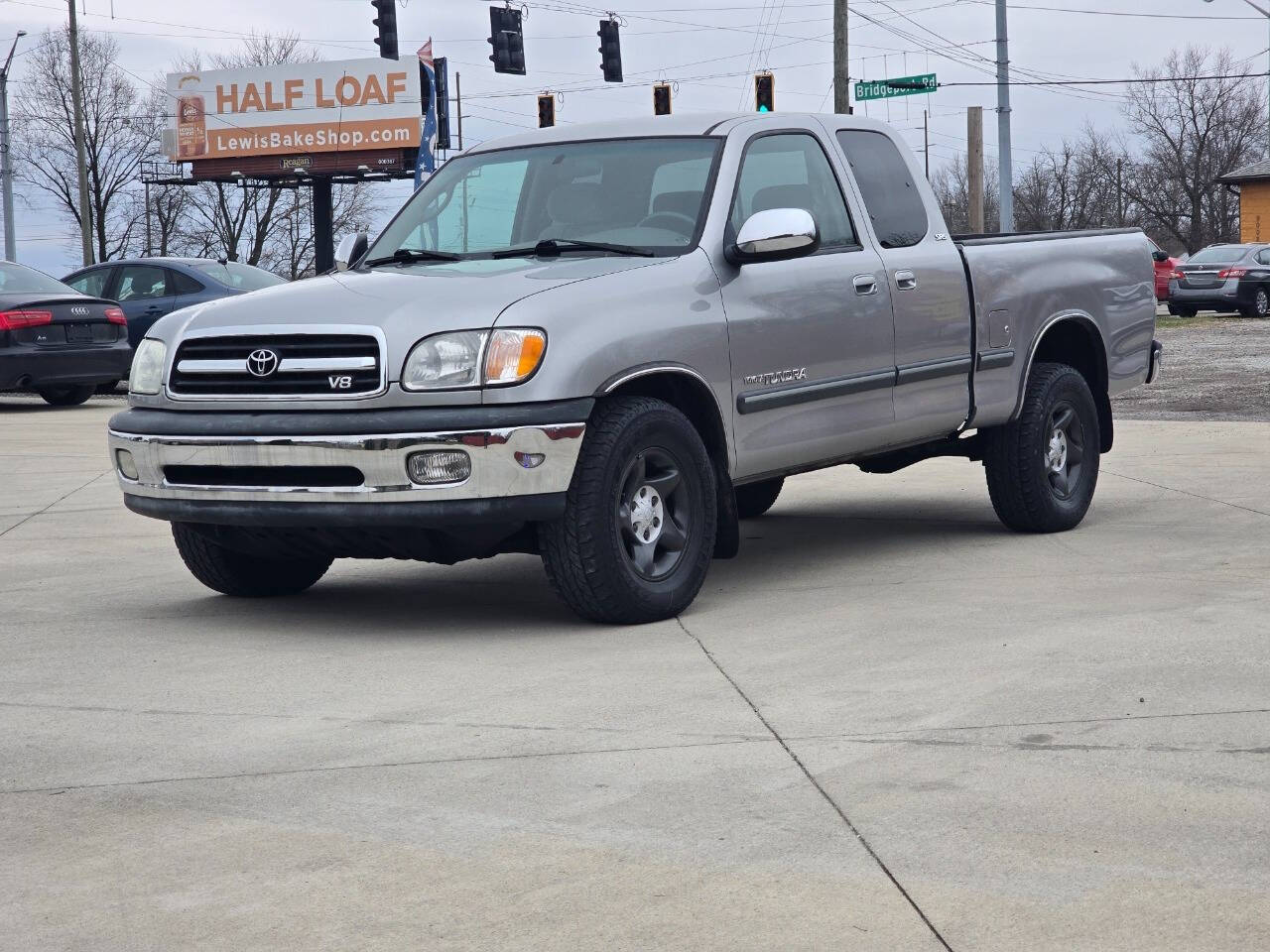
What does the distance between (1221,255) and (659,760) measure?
31.7 meters

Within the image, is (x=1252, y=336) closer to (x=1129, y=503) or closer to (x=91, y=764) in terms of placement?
(x=1129, y=503)

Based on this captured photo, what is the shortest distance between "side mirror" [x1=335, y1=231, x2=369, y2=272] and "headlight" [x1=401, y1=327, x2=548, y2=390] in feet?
6.06

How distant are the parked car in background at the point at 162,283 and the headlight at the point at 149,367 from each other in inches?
502

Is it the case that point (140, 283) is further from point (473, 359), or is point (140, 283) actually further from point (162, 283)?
point (473, 359)

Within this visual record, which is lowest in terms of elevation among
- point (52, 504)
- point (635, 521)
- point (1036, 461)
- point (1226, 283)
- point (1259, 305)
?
point (1259, 305)

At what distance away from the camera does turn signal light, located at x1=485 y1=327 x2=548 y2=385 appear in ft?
19.4

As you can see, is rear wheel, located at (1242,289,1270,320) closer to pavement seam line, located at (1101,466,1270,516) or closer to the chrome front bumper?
pavement seam line, located at (1101,466,1270,516)

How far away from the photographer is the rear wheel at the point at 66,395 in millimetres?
18734

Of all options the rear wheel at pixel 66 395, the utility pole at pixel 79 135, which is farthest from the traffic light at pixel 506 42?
the utility pole at pixel 79 135

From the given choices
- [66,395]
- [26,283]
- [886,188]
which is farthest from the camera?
[66,395]

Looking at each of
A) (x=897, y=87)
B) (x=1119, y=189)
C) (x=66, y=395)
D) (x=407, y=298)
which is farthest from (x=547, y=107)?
(x=1119, y=189)

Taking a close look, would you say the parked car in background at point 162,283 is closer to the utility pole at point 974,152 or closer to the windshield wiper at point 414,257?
the windshield wiper at point 414,257

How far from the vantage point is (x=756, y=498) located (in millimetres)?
9438

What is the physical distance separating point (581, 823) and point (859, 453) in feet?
12.2
